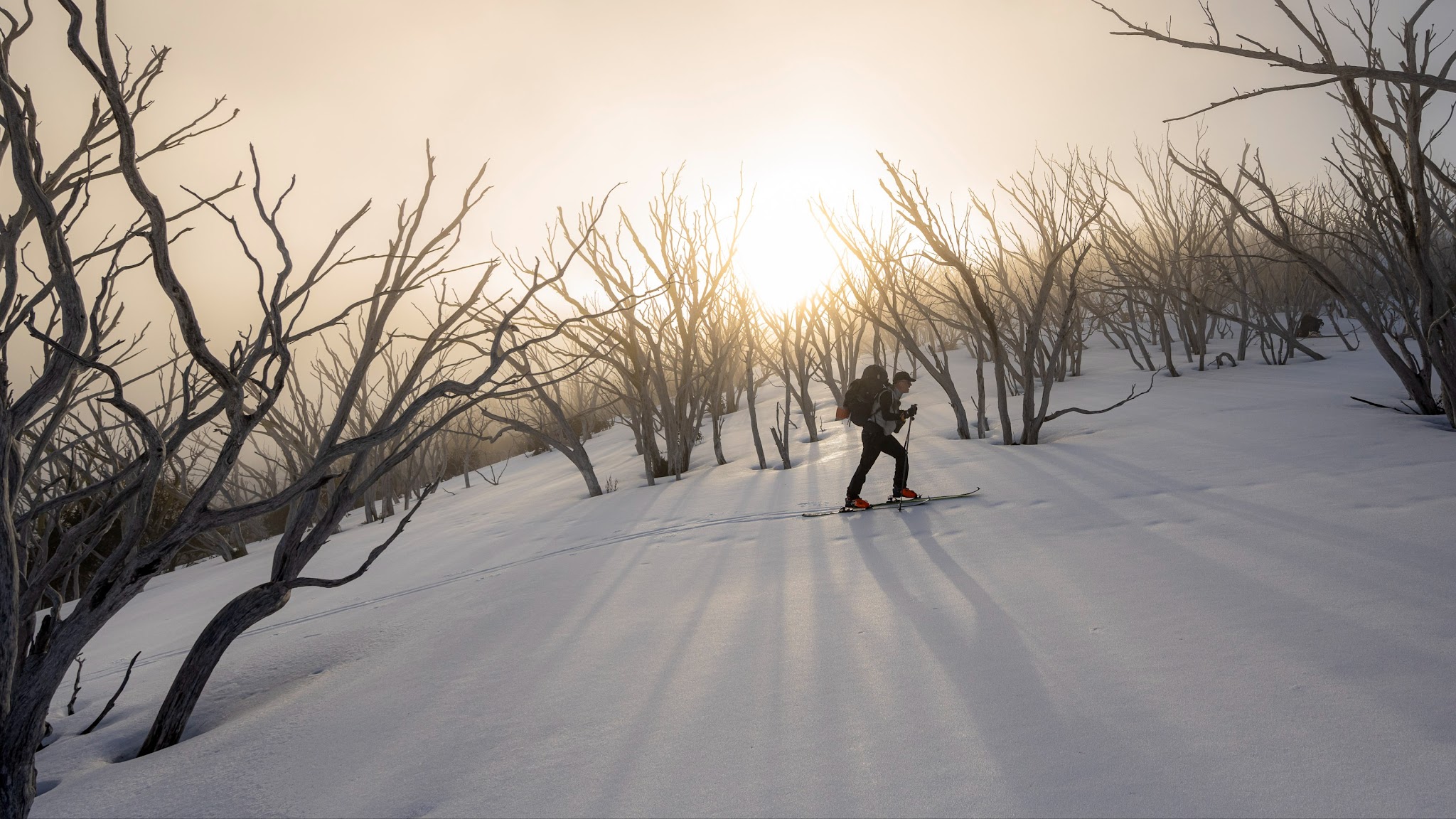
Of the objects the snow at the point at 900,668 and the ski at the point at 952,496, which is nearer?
the snow at the point at 900,668

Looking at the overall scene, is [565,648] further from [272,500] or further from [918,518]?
[918,518]

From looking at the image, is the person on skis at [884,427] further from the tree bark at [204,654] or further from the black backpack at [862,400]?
the tree bark at [204,654]

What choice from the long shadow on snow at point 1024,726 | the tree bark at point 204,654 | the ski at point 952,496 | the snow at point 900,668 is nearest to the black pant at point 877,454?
the ski at point 952,496

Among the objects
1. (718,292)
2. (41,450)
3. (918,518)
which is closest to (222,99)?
(41,450)

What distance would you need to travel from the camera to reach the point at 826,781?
5.45ft

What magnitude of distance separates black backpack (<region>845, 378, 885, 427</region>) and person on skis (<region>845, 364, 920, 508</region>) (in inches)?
0.4

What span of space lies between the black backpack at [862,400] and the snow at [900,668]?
1.01 m

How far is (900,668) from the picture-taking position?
87.6 inches

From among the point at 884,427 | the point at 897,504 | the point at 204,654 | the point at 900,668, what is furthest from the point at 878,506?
the point at 204,654

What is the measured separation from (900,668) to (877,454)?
297 cm

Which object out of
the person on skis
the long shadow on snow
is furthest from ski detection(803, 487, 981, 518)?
the long shadow on snow

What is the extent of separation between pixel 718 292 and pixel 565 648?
20.2ft

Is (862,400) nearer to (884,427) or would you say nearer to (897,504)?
(884,427)

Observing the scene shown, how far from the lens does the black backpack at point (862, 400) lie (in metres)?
5.28
